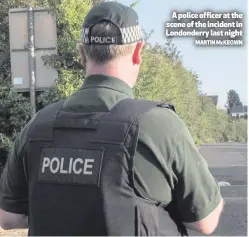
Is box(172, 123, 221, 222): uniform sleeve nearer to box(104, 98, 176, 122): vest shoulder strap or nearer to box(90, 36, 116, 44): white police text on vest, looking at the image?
box(104, 98, 176, 122): vest shoulder strap

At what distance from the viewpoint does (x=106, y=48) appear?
5.07 feet

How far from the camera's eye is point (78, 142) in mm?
1479

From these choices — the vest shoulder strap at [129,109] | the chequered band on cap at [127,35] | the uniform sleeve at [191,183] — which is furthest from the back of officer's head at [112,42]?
the uniform sleeve at [191,183]

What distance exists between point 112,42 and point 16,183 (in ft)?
2.00

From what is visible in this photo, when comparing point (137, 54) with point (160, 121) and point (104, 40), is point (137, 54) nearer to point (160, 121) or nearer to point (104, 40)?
point (104, 40)

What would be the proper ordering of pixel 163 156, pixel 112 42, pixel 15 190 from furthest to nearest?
pixel 15 190 → pixel 112 42 → pixel 163 156

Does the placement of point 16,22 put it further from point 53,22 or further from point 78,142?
point 78,142

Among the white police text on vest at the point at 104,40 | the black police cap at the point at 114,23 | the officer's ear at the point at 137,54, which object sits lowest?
the officer's ear at the point at 137,54

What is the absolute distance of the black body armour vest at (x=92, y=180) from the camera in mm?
1416

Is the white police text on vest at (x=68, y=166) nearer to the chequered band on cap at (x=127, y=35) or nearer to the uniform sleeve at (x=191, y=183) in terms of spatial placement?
the uniform sleeve at (x=191, y=183)

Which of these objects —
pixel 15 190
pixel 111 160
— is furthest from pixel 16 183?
pixel 111 160

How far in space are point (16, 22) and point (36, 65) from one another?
0.71 metres

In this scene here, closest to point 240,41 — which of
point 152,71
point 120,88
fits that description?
point 152,71

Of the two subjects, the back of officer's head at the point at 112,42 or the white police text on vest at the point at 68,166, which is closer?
the white police text on vest at the point at 68,166
